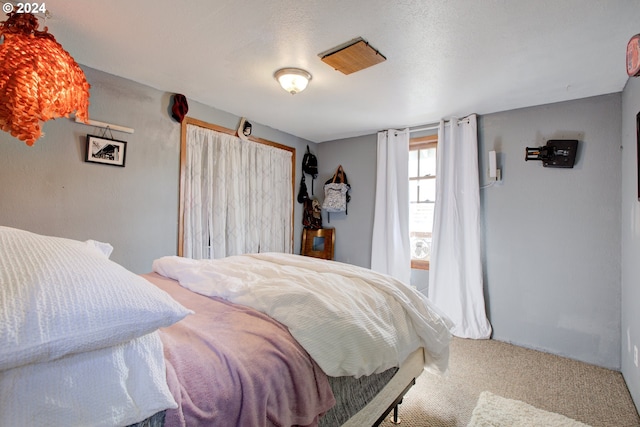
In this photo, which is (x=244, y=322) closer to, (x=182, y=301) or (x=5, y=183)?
(x=182, y=301)

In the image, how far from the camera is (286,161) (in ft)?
12.7

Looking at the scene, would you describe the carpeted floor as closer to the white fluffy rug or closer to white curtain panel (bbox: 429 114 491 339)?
the white fluffy rug

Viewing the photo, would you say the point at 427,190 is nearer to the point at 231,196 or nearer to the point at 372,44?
the point at 372,44

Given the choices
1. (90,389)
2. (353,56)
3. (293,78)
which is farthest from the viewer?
(293,78)

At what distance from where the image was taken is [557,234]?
8.77 ft

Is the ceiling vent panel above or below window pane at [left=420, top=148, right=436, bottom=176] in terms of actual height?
above

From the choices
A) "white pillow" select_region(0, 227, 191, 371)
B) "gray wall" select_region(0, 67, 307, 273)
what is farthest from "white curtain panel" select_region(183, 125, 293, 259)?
"white pillow" select_region(0, 227, 191, 371)

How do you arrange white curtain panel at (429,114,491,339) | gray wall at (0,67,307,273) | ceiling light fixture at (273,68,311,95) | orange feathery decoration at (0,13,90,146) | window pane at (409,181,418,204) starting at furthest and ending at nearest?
window pane at (409,181,418,204) → white curtain panel at (429,114,491,339) → ceiling light fixture at (273,68,311,95) → gray wall at (0,67,307,273) → orange feathery decoration at (0,13,90,146)

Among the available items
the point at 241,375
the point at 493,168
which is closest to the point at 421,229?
the point at 493,168

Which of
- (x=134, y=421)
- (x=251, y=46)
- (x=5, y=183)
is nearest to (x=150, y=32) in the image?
(x=251, y=46)

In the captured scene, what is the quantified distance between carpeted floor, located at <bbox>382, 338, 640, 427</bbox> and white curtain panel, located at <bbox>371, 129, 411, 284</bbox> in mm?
1129

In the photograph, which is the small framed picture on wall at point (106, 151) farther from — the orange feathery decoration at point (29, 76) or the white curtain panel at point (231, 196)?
the orange feathery decoration at point (29, 76)

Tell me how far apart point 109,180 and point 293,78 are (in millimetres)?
1672

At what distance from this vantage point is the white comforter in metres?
1.12
